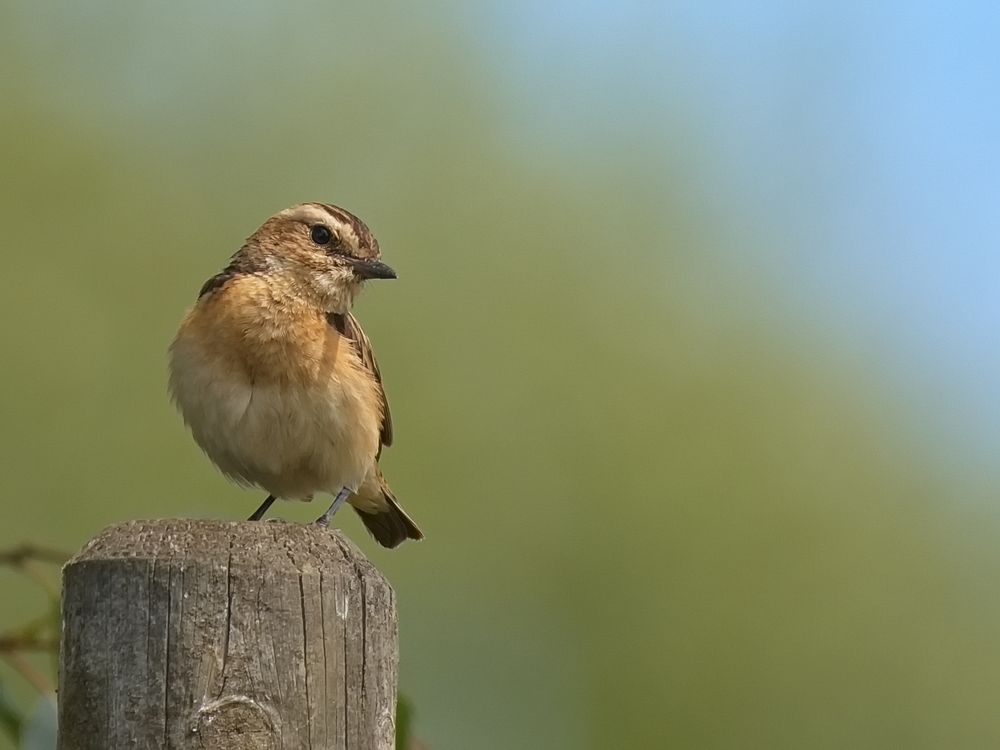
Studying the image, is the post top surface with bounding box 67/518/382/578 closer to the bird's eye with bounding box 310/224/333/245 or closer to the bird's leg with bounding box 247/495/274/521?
the bird's eye with bounding box 310/224/333/245

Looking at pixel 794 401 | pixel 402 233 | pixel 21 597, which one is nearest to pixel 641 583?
pixel 794 401

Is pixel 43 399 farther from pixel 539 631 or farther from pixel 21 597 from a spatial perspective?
pixel 539 631

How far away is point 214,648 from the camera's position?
98.3 inches

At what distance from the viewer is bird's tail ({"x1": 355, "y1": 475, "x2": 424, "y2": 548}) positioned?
21.6 ft

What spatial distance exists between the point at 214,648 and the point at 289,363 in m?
2.92

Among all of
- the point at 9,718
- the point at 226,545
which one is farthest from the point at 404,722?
the point at 9,718

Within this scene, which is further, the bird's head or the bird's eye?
the bird's eye

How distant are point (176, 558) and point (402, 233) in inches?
515

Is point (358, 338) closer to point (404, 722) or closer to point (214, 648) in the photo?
point (404, 722)

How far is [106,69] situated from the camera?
1623 cm

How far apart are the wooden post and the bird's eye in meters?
3.30

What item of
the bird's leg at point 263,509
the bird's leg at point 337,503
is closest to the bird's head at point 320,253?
the bird's leg at point 337,503

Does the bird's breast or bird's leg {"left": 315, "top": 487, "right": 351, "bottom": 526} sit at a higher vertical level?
the bird's breast

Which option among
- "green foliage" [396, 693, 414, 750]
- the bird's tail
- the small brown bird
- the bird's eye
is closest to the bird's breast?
the small brown bird
